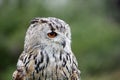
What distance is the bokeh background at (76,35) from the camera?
589 inches

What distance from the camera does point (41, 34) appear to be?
5.89 metres

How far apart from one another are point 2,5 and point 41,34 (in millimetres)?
10939

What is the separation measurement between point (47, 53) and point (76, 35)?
9.96 meters

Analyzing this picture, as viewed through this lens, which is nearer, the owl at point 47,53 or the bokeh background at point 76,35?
the owl at point 47,53

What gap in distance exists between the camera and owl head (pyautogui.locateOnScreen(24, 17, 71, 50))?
229 inches

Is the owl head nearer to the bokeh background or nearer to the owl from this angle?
the owl

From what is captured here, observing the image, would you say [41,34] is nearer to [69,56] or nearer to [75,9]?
[69,56]

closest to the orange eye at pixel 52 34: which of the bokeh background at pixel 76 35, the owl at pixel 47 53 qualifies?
the owl at pixel 47 53

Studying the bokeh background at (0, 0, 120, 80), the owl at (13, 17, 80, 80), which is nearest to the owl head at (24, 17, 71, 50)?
the owl at (13, 17, 80, 80)

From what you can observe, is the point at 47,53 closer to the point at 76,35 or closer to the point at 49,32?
the point at 49,32

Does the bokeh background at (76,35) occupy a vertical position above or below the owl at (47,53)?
below

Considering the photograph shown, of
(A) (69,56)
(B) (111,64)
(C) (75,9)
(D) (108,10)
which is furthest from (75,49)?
(A) (69,56)

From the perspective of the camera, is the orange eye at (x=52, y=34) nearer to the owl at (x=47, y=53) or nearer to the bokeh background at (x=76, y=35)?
the owl at (x=47, y=53)

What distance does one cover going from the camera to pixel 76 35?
52.4ft
